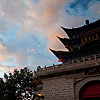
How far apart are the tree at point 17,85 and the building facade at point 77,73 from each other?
15.8 feet

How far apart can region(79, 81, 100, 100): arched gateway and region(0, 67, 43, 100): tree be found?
6.60 meters

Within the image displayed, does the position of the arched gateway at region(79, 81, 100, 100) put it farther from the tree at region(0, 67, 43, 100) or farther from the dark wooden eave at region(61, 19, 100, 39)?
the dark wooden eave at region(61, 19, 100, 39)

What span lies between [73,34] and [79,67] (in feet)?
30.1

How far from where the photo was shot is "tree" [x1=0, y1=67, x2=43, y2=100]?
11.4 m

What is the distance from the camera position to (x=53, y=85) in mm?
16703

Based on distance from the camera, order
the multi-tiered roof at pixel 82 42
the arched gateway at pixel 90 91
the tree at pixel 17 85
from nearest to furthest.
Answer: the tree at pixel 17 85 → the arched gateway at pixel 90 91 → the multi-tiered roof at pixel 82 42

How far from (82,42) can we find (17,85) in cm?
1290

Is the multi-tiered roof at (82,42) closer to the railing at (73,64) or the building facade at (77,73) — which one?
the building facade at (77,73)

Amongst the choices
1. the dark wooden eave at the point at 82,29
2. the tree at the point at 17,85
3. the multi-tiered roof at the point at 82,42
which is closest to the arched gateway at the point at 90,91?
the multi-tiered roof at the point at 82,42

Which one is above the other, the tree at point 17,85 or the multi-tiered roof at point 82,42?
the multi-tiered roof at point 82,42

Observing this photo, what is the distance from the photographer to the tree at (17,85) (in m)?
11.4

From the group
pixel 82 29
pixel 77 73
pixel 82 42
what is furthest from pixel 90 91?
pixel 82 29

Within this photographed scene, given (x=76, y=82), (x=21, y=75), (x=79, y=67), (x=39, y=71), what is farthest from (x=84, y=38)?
(x=21, y=75)

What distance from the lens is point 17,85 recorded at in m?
11.8
